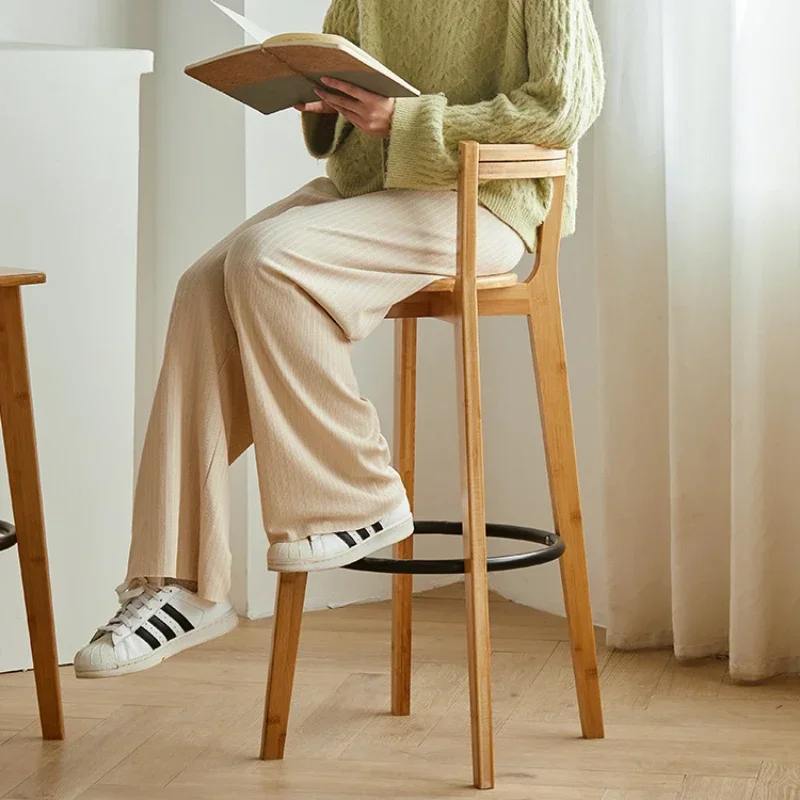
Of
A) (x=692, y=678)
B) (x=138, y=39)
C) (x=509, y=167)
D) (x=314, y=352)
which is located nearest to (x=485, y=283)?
(x=509, y=167)

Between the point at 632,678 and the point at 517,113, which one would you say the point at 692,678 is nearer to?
the point at 632,678

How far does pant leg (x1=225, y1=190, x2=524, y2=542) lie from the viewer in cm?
157

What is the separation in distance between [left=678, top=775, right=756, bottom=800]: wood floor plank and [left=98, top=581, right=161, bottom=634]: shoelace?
2.17 ft

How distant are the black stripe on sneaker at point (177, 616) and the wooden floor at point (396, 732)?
22 cm

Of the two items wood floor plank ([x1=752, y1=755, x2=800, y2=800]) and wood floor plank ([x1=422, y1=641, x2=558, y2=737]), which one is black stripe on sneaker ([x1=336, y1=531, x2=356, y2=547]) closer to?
wood floor plank ([x1=422, y1=641, x2=558, y2=737])

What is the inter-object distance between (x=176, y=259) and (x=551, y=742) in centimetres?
122

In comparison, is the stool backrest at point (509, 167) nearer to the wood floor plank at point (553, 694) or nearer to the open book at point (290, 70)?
the open book at point (290, 70)

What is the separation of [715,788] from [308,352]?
0.71 m

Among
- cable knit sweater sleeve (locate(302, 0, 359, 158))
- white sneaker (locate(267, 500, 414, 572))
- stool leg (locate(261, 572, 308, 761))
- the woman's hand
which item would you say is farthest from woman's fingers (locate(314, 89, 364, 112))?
stool leg (locate(261, 572, 308, 761))

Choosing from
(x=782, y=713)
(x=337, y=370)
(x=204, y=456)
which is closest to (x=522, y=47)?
(x=337, y=370)

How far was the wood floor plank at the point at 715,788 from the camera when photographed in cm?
162

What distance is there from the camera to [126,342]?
7.38 ft

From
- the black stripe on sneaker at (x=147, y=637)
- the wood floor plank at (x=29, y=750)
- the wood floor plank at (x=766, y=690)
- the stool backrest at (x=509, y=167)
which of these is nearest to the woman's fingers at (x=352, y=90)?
the stool backrest at (x=509, y=167)

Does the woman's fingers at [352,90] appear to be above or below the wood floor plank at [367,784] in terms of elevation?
above
